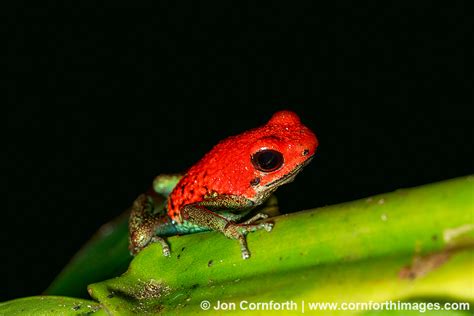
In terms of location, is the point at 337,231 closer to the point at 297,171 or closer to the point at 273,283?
the point at 273,283

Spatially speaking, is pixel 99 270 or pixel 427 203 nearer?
pixel 427 203

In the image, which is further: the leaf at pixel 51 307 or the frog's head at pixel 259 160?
the frog's head at pixel 259 160

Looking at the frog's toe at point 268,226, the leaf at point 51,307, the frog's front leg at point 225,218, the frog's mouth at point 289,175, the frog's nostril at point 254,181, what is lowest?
the leaf at point 51,307

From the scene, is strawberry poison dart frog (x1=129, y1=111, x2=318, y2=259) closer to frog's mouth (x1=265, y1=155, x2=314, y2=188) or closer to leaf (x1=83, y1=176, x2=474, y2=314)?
frog's mouth (x1=265, y1=155, x2=314, y2=188)

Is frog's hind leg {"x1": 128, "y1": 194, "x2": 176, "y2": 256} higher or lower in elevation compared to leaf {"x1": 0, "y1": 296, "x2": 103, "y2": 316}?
higher

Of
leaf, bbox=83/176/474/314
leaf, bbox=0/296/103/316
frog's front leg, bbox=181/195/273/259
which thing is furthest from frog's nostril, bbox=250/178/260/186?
leaf, bbox=0/296/103/316

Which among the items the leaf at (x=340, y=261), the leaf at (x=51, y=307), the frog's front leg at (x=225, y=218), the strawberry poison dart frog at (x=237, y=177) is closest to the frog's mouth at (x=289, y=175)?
the strawberry poison dart frog at (x=237, y=177)

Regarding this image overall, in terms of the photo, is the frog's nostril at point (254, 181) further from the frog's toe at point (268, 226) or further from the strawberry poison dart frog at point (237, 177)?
the frog's toe at point (268, 226)

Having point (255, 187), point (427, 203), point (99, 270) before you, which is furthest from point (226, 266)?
point (99, 270)
